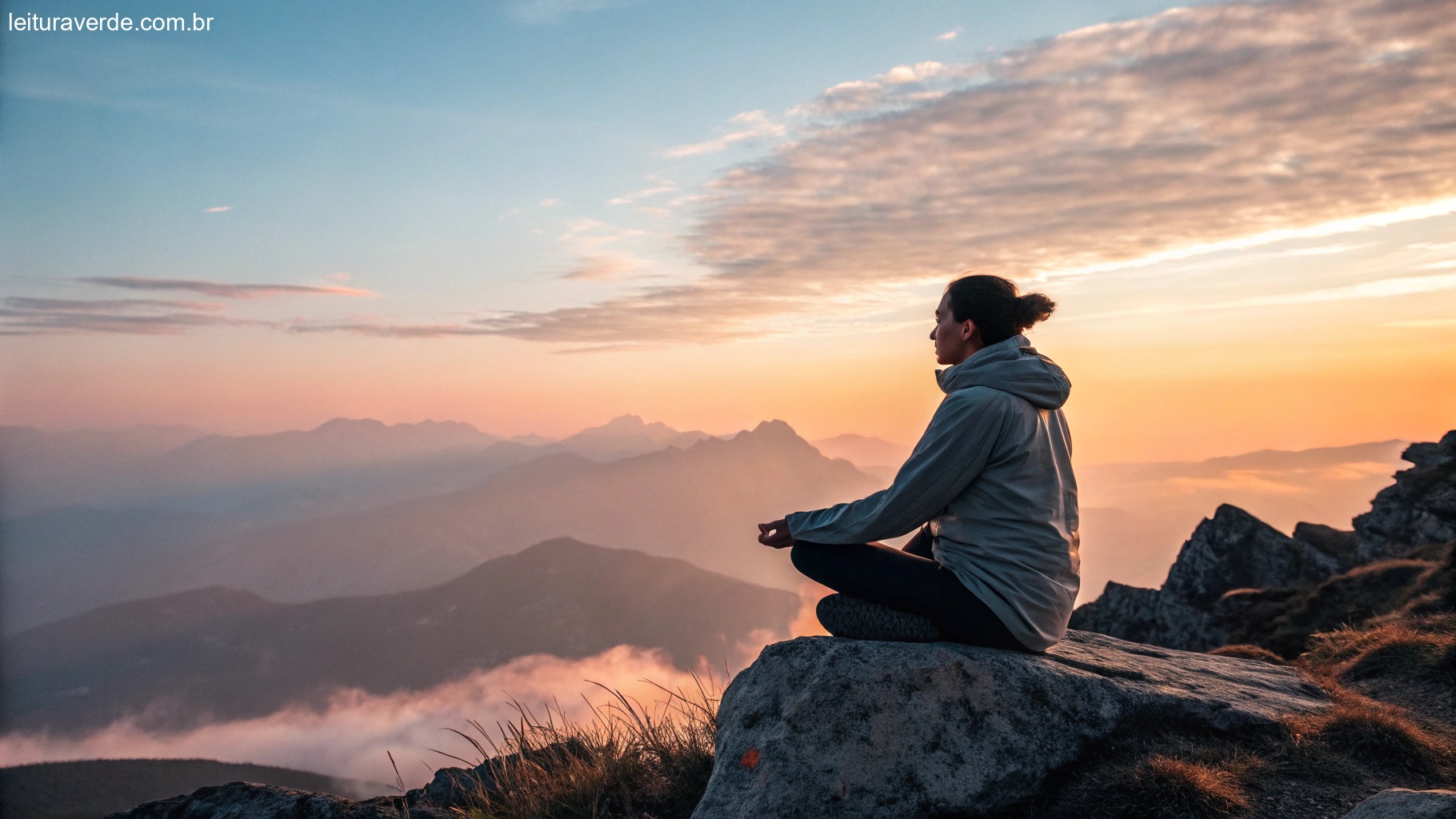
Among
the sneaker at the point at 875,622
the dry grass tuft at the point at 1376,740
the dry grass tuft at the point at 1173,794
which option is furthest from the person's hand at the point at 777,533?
the dry grass tuft at the point at 1376,740

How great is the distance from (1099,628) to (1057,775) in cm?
1792

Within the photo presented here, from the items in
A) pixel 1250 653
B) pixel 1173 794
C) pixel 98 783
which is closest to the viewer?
pixel 1173 794

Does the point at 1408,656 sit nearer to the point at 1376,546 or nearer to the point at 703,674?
the point at 703,674

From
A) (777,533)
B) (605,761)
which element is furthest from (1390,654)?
(605,761)

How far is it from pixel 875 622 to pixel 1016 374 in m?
2.04

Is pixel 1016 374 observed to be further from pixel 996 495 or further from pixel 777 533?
pixel 777 533

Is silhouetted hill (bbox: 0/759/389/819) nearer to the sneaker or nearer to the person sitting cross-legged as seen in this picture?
the sneaker

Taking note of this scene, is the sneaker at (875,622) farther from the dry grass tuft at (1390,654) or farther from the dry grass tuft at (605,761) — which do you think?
the dry grass tuft at (1390,654)

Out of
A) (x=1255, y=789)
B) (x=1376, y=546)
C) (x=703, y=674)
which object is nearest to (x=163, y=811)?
(x=703, y=674)

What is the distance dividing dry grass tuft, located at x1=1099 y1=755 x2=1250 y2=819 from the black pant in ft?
3.46

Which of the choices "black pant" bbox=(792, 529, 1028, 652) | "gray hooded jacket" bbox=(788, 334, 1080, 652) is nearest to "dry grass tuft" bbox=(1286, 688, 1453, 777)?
"gray hooded jacket" bbox=(788, 334, 1080, 652)

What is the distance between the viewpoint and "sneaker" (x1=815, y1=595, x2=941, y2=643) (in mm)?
5414

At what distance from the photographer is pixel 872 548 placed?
529cm

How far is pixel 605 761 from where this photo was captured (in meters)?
6.54
